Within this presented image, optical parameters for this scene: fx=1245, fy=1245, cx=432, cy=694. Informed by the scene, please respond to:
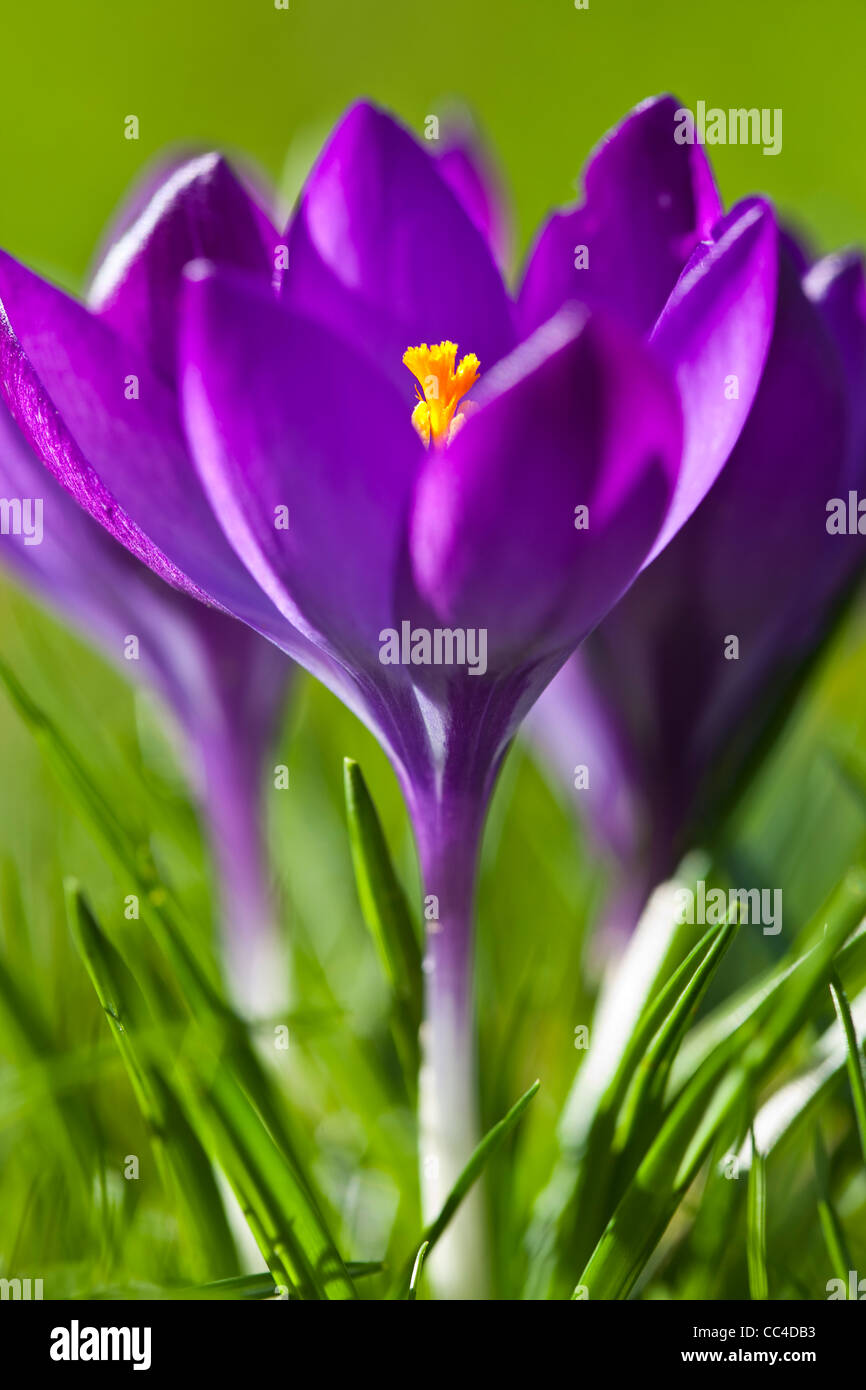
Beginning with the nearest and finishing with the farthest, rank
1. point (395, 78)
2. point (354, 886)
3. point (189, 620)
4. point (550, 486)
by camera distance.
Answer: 1. point (550, 486)
2. point (189, 620)
3. point (354, 886)
4. point (395, 78)

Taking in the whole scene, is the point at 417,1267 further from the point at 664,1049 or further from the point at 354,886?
the point at 354,886

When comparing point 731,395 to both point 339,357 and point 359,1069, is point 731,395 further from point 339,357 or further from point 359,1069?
point 359,1069

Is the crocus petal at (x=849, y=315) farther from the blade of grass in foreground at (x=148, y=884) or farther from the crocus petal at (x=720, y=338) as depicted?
the blade of grass in foreground at (x=148, y=884)

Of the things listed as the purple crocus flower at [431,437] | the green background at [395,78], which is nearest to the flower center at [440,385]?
the purple crocus flower at [431,437]

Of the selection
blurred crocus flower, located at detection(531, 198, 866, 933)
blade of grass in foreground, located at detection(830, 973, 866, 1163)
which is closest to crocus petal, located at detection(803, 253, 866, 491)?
blurred crocus flower, located at detection(531, 198, 866, 933)

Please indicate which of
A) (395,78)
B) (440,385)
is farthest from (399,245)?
(395,78)
